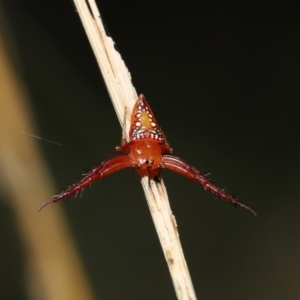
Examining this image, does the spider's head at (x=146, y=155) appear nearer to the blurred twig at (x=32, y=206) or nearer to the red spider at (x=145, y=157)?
the red spider at (x=145, y=157)

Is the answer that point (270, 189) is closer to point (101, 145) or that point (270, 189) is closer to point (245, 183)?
point (245, 183)

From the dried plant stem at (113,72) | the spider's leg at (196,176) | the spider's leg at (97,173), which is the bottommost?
the spider's leg at (196,176)

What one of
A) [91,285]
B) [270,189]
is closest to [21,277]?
[91,285]

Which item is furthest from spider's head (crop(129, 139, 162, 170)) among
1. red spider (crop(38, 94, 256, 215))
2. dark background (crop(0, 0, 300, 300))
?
dark background (crop(0, 0, 300, 300))

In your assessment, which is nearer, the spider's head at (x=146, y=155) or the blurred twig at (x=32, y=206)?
the spider's head at (x=146, y=155)

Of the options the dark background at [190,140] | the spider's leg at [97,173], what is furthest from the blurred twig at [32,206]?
the spider's leg at [97,173]

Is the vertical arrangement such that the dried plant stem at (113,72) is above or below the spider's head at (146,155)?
above

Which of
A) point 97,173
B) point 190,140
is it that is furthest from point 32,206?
point 97,173
